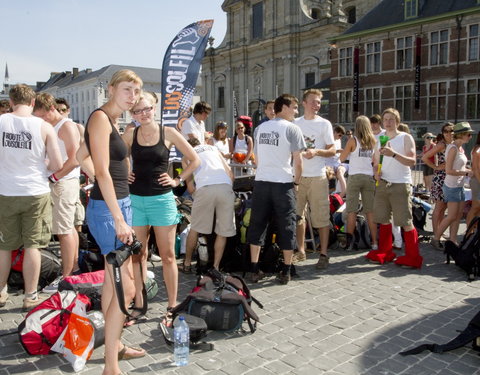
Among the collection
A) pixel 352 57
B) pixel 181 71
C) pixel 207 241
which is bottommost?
pixel 207 241

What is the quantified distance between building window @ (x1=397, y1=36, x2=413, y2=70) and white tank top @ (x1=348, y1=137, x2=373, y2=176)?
2460cm

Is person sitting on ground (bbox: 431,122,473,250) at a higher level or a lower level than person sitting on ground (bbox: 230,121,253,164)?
lower

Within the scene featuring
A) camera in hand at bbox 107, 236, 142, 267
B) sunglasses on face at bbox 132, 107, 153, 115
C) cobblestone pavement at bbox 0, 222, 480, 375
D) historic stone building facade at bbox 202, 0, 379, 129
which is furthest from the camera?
historic stone building facade at bbox 202, 0, 379, 129

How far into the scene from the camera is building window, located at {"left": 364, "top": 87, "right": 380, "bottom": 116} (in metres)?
31.0

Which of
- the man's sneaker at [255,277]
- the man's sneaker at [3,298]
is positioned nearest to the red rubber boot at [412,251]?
the man's sneaker at [255,277]

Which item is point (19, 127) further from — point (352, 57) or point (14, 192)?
point (352, 57)

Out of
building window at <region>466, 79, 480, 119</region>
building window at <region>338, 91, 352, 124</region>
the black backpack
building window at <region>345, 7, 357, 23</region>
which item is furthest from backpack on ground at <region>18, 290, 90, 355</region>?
building window at <region>345, 7, 357, 23</region>

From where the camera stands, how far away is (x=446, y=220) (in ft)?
22.9

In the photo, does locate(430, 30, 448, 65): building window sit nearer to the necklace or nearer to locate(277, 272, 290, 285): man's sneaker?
locate(277, 272, 290, 285): man's sneaker

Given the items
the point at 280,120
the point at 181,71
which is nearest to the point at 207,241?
the point at 280,120

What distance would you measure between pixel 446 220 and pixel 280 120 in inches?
135

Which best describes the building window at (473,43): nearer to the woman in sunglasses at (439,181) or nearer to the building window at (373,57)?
the building window at (373,57)

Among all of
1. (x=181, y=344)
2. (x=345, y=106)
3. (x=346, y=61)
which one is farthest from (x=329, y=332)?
(x=346, y=61)

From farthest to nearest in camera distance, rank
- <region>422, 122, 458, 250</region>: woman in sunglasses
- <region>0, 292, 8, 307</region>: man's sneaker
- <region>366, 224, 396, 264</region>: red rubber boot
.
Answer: <region>422, 122, 458, 250</region>: woman in sunglasses
<region>366, 224, 396, 264</region>: red rubber boot
<region>0, 292, 8, 307</region>: man's sneaker
